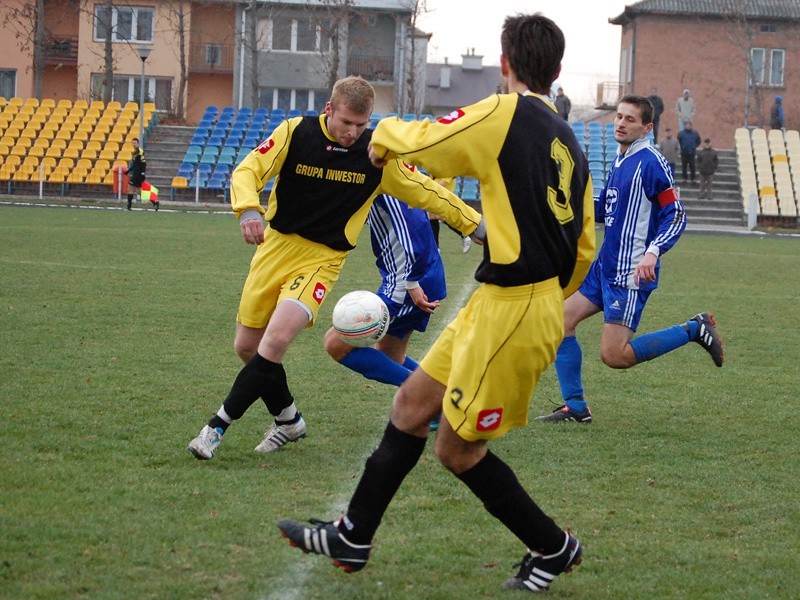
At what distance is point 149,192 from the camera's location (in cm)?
2867

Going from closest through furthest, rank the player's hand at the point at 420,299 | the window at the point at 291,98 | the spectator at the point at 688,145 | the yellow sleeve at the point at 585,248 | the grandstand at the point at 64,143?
the yellow sleeve at the point at 585,248, the player's hand at the point at 420,299, the spectator at the point at 688,145, the grandstand at the point at 64,143, the window at the point at 291,98

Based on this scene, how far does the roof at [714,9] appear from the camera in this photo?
49.8 metres

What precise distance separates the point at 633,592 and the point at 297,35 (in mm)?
49324

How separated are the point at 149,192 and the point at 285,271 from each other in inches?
940

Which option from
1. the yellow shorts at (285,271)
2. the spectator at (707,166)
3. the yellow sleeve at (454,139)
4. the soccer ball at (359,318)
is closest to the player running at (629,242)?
the soccer ball at (359,318)

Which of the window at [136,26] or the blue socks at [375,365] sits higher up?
the window at [136,26]

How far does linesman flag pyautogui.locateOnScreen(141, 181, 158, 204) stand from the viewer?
2734 cm

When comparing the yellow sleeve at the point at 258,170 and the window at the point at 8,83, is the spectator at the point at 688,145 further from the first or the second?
the window at the point at 8,83

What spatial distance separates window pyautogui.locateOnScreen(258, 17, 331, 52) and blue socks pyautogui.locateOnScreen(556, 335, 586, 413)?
148 ft

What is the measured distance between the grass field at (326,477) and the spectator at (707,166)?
19957 millimetres

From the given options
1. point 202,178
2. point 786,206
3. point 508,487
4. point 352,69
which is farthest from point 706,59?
point 508,487

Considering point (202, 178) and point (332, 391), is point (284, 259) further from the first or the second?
point (202, 178)

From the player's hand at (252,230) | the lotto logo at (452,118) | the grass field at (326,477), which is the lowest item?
the grass field at (326,477)

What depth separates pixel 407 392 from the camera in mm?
3840
